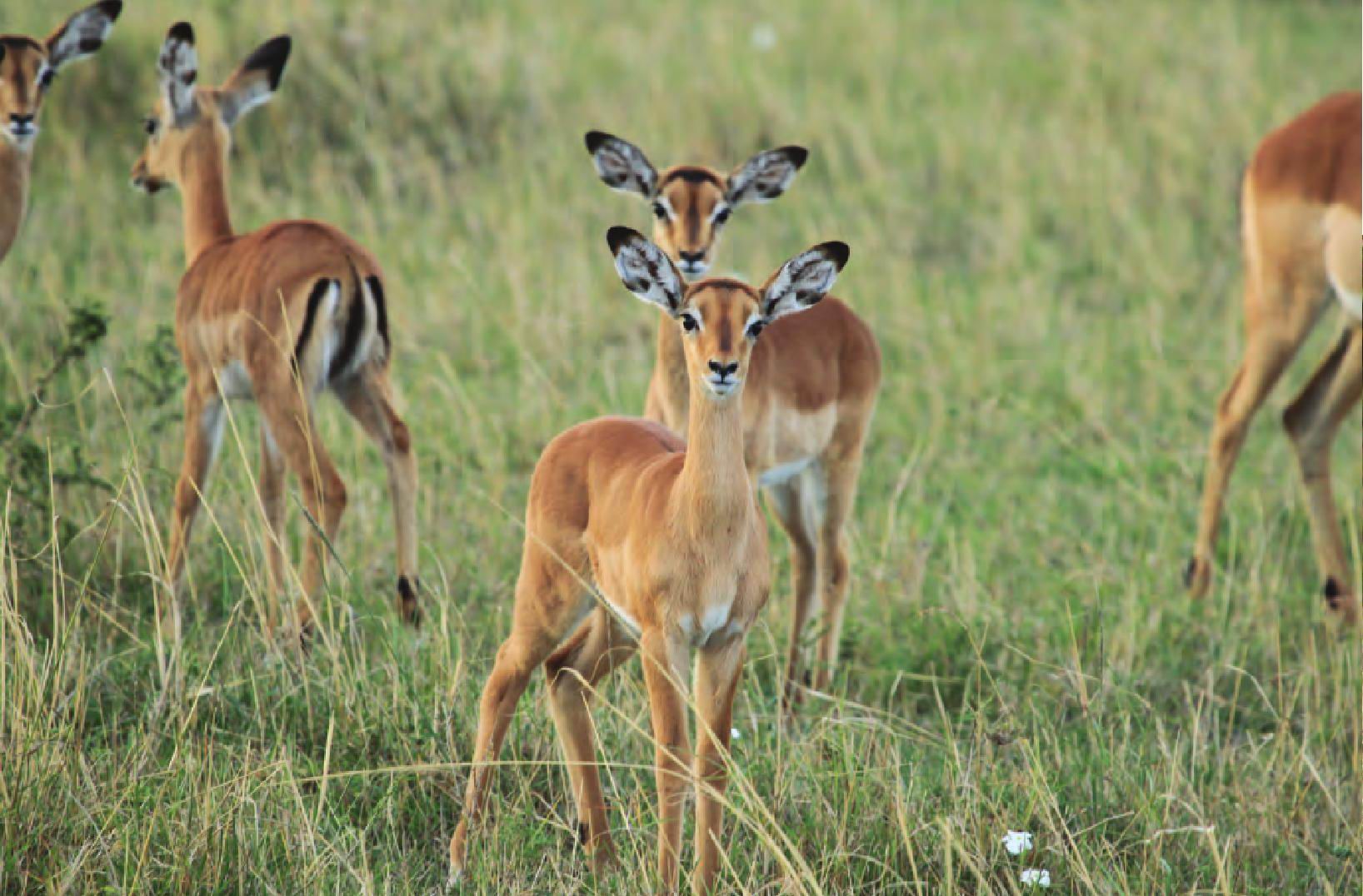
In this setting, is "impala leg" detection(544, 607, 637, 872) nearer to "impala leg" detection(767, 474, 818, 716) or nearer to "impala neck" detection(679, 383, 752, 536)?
"impala neck" detection(679, 383, 752, 536)

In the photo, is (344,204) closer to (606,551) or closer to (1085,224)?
(1085,224)

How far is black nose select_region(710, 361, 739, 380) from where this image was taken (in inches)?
125

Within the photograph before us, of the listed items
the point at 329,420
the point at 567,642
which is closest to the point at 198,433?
the point at 329,420

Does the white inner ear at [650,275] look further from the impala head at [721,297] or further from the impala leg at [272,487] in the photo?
the impala leg at [272,487]

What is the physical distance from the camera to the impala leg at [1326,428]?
6039mm

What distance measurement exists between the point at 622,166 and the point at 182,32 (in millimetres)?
1584

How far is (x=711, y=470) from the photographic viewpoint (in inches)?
129

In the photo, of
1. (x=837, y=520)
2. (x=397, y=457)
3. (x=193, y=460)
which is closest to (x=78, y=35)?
(x=193, y=460)

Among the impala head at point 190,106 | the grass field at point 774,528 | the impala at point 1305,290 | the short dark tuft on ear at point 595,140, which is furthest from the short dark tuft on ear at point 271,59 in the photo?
the impala at point 1305,290

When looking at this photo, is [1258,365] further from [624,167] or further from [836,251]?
[836,251]

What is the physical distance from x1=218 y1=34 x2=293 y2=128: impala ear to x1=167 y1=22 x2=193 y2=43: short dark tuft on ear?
0.81 ft

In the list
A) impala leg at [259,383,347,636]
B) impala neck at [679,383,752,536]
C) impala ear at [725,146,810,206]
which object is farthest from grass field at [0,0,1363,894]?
impala ear at [725,146,810,206]

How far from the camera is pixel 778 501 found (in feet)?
18.2

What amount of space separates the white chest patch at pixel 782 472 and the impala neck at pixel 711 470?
5.43ft
